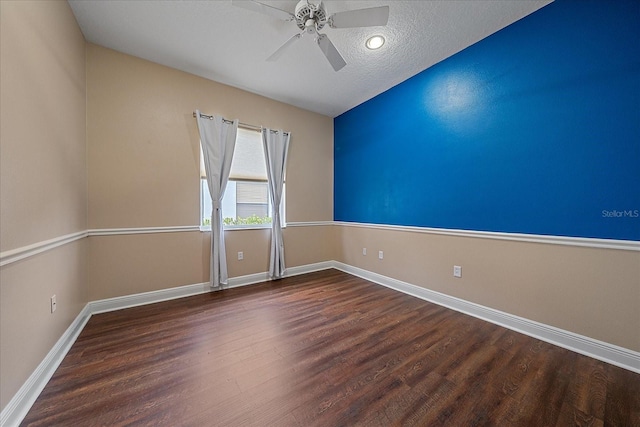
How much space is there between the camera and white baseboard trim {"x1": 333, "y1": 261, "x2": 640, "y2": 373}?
164 centimetres

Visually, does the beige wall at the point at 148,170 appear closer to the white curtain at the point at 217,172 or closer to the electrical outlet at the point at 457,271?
the white curtain at the point at 217,172

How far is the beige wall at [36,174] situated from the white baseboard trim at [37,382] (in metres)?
0.05

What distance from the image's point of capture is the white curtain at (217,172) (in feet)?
9.67

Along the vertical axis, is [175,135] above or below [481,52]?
below

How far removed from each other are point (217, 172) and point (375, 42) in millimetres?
2345

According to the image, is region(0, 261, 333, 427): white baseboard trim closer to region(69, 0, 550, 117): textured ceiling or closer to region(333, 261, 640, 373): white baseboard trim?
region(333, 261, 640, 373): white baseboard trim

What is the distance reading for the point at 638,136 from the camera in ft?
5.18

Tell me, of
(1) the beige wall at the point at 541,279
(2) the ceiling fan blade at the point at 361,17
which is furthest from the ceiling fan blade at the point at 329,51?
(1) the beige wall at the point at 541,279

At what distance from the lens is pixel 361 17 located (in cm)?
172

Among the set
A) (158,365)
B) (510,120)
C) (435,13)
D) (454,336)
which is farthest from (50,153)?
(510,120)

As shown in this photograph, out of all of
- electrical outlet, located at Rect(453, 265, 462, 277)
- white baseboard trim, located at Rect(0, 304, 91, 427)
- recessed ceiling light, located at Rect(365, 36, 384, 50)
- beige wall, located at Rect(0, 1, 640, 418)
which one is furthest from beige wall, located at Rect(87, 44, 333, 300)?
electrical outlet, located at Rect(453, 265, 462, 277)

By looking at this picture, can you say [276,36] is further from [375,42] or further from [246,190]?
[246,190]

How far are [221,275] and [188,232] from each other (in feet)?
2.28

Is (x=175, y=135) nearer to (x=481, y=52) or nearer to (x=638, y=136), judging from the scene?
(x=481, y=52)
